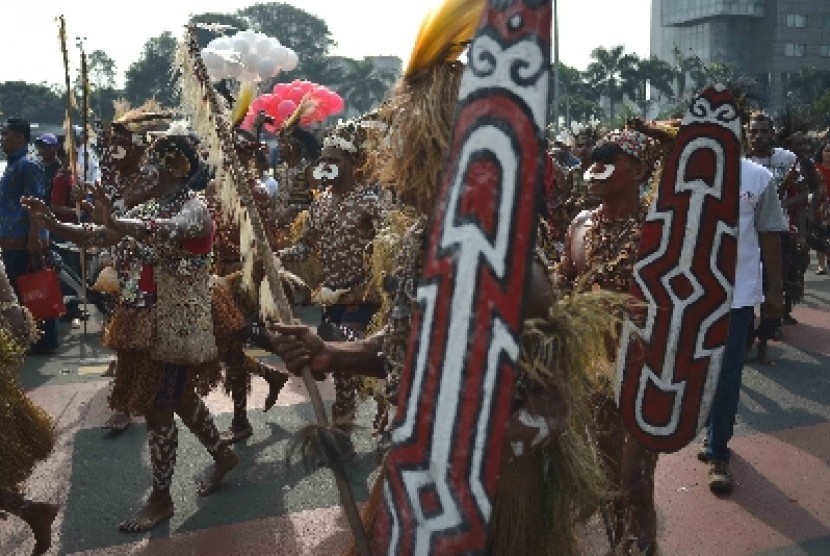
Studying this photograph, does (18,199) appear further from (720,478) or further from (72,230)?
(720,478)

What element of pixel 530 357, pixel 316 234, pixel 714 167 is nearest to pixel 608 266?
pixel 714 167

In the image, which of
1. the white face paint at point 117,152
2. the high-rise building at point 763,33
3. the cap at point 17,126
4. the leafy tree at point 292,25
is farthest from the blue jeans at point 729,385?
the leafy tree at point 292,25

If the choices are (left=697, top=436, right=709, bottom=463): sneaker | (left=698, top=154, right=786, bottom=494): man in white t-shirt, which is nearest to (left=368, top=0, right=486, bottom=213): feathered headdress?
(left=698, top=154, right=786, bottom=494): man in white t-shirt

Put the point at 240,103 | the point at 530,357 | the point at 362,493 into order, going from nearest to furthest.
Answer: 1. the point at 530,357
2. the point at 240,103
3. the point at 362,493

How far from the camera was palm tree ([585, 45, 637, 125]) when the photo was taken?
69438 millimetres

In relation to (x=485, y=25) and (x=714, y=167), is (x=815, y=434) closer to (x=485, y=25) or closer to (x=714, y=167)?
(x=714, y=167)

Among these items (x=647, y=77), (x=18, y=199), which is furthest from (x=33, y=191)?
(x=647, y=77)

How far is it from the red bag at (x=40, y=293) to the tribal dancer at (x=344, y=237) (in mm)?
3030

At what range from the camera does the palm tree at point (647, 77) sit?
6944 centimetres

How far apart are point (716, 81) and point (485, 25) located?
64.9 inches

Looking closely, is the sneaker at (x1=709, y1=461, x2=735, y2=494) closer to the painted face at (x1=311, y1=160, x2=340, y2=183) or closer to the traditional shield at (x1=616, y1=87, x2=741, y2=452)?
the traditional shield at (x1=616, y1=87, x2=741, y2=452)

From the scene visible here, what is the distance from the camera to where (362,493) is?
15.4ft

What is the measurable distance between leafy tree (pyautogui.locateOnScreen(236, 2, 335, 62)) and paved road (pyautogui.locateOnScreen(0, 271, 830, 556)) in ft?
333

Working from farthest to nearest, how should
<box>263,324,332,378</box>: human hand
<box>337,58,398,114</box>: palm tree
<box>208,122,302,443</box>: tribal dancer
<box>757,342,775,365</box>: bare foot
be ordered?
<box>337,58,398,114</box>: palm tree
<box>757,342,775,365</box>: bare foot
<box>208,122,302,443</box>: tribal dancer
<box>263,324,332,378</box>: human hand
